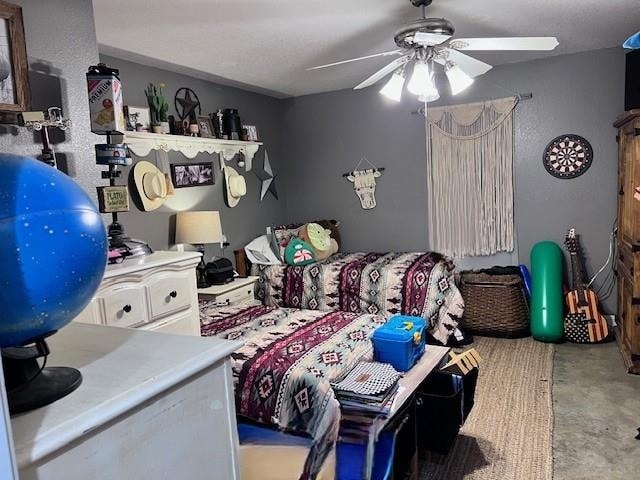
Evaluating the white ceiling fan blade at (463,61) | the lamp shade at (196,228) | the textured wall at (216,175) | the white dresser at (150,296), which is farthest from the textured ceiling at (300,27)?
the white dresser at (150,296)

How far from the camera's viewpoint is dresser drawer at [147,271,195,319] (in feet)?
6.48

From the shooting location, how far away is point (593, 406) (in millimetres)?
2844

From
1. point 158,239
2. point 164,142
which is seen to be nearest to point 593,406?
point 158,239

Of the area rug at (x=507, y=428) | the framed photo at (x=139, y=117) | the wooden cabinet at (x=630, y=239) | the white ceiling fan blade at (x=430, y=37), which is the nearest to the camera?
the area rug at (x=507, y=428)

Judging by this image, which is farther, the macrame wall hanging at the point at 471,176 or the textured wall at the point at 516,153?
the macrame wall hanging at the point at 471,176

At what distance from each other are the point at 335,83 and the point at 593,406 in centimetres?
350

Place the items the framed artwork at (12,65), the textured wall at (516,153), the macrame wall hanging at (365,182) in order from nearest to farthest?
the framed artwork at (12,65) → the textured wall at (516,153) → the macrame wall hanging at (365,182)

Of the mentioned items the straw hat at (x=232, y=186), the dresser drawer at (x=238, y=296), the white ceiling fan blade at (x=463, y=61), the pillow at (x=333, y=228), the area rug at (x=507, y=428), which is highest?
the white ceiling fan blade at (x=463, y=61)

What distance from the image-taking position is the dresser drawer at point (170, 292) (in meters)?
1.98

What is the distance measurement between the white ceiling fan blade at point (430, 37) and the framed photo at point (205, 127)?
2.26 m

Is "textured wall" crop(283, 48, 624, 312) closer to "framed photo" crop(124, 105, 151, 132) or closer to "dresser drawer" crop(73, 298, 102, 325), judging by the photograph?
"framed photo" crop(124, 105, 151, 132)

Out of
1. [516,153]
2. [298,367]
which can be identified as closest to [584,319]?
[516,153]

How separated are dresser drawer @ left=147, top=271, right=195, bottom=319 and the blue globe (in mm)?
1321

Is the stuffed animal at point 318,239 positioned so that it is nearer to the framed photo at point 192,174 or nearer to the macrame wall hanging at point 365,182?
the macrame wall hanging at point 365,182
